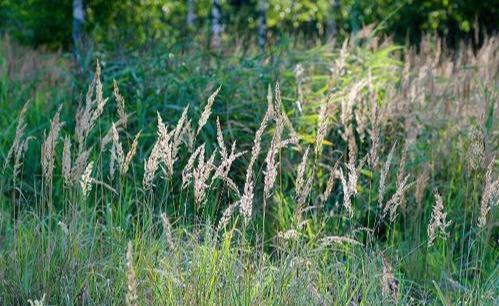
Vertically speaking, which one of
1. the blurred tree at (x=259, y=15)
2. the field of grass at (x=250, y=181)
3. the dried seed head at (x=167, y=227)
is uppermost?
the dried seed head at (x=167, y=227)

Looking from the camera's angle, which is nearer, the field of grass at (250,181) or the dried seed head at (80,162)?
the field of grass at (250,181)

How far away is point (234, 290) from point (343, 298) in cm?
43

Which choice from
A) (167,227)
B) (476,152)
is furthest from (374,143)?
(167,227)

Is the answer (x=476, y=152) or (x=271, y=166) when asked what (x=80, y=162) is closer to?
(x=271, y=166)

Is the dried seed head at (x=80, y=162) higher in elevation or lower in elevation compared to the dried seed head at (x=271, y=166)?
lower

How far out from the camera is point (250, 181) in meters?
2.99

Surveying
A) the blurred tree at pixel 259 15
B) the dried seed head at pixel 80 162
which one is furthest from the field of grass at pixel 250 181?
the blurred tree at pixel 259 15

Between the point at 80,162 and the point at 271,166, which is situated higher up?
the point at 271,166

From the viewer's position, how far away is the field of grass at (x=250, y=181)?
119 inches

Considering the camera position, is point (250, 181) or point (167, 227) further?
point (250, 181)

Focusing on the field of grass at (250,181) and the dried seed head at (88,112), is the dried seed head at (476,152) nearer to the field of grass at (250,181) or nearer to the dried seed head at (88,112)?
the field of grass at (250,181)

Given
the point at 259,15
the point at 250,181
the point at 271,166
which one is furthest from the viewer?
the point at 259,15

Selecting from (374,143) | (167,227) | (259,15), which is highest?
(374,143)

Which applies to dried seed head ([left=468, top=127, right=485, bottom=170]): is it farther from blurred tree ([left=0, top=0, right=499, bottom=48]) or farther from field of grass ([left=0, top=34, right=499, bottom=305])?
blurred tree ([left=0, top=0, right=499, bottom=48])
